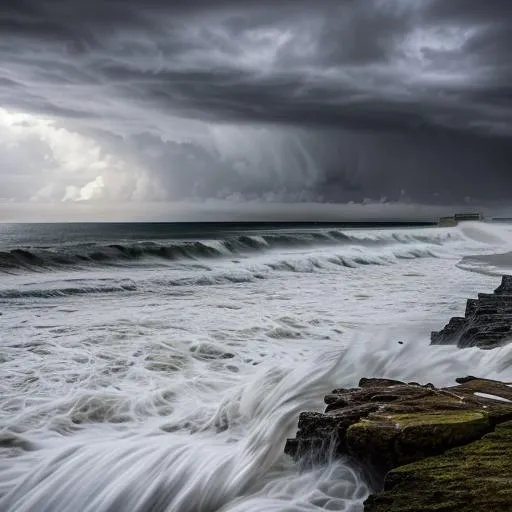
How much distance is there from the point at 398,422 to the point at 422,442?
21 centimetres

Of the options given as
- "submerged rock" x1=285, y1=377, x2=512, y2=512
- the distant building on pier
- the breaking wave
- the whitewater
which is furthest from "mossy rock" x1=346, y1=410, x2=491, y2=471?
the distant building on pier

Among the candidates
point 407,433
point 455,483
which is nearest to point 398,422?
point 407,433

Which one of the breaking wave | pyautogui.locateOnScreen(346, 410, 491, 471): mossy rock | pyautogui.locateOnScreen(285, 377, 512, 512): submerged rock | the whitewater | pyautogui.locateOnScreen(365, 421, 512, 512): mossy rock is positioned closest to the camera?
pyautogui.locateOnScreen(365, 421, 512, 512): mossy rock

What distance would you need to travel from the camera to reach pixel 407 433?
10.6ft

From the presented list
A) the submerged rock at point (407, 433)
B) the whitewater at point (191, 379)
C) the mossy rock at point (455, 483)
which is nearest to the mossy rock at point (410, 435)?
the submerged rock at point (407, 433)

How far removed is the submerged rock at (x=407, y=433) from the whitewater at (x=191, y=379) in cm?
18

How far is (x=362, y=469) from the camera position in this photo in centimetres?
350

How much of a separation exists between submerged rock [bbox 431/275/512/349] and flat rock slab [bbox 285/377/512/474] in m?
2.15

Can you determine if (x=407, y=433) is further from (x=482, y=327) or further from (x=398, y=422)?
(x=482, y=327)

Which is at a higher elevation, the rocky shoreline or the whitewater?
the rocky shoreline

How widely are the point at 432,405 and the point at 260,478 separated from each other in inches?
49.9

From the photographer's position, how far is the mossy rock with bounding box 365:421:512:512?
2637mm

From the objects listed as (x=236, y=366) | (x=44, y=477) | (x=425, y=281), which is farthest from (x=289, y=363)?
(x=425, y=281)

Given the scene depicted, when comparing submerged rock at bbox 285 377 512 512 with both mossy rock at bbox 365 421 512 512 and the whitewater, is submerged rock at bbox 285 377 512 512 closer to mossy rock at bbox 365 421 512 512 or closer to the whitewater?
mossy rock at bbox 365 421 512 512
